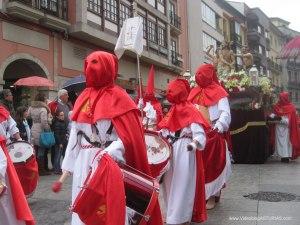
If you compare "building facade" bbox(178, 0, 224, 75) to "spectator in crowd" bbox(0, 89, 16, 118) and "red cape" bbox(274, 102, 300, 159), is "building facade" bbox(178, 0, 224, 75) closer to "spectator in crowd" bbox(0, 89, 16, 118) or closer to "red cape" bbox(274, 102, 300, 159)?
"red cape" bbox(274, 102, 300, 159)

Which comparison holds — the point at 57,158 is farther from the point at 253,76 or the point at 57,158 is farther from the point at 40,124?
the point at 253,76

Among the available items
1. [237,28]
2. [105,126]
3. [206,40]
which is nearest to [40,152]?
[105,126]

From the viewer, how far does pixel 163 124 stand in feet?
20.9

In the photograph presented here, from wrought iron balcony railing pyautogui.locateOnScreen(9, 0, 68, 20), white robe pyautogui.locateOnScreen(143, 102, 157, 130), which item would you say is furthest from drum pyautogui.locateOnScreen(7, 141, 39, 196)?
wrought iron balcony railing pyautogui.locateOnScreen(9, 0, 68, 20)

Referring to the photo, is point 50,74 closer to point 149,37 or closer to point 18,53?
point 18,53

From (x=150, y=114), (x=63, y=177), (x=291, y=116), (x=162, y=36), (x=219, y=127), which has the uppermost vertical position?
(x=162, y=36)

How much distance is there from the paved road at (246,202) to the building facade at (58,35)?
374 inches

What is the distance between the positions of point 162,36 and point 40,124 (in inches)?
931

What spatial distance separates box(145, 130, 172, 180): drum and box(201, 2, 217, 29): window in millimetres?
40400

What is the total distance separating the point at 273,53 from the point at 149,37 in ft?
168

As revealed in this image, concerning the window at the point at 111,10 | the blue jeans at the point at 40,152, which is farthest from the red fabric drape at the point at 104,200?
the window at the point at 111,10

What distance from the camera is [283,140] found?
13562 mm

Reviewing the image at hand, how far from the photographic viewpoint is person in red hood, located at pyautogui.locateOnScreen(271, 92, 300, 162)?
1348 cm

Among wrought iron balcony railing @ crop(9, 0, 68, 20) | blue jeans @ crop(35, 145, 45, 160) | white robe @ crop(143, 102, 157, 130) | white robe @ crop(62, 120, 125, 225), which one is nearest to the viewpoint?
white robe @ crop(62, 120, 125, 225)
